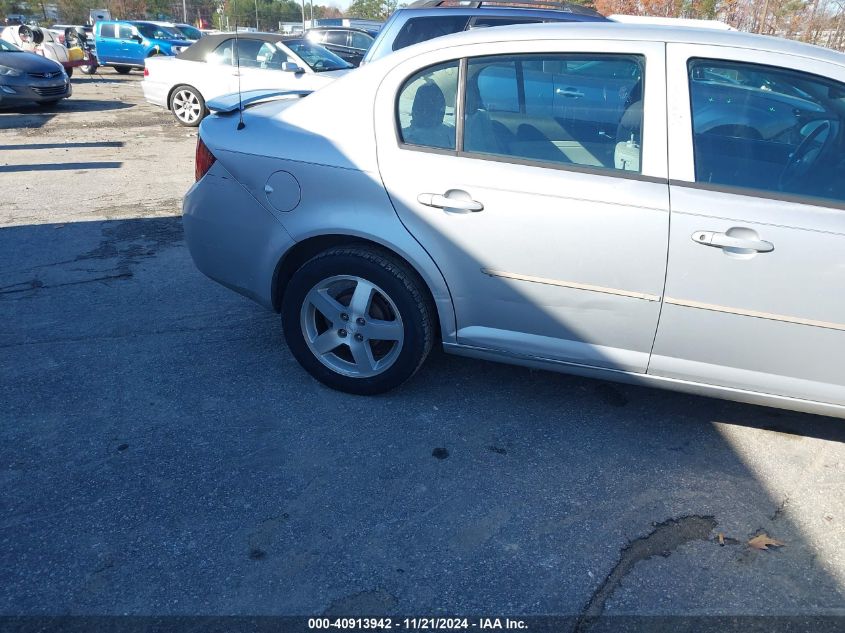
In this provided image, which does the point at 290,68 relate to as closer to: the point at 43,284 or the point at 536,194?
the point at 43,284

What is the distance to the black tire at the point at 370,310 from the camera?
10.5ft

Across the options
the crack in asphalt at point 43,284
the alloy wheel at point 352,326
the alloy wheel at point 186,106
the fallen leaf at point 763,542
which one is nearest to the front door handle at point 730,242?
the fallen leaf at point 763,542

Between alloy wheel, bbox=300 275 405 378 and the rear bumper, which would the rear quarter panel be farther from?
alloy wheel, bbox=300 275 405 378

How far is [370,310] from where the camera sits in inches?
131

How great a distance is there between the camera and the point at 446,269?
122 inches

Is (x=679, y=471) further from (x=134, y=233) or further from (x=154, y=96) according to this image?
(x=154, y=96)

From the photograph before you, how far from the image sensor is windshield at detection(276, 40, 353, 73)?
1064cm

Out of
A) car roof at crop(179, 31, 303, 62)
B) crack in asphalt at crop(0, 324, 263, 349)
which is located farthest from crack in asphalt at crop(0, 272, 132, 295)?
car roof at crop(179, 31, 303, 62)

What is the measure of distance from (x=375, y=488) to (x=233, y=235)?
148cm

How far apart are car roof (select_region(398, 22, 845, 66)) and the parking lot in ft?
5.52

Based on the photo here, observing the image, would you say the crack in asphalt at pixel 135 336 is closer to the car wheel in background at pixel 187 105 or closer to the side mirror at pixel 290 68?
the side mirror at pixel 290 68

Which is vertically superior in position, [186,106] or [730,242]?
[730,242]

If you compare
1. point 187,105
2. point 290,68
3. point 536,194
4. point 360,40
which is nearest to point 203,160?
point 536,194

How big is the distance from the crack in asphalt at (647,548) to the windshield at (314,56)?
933cm
